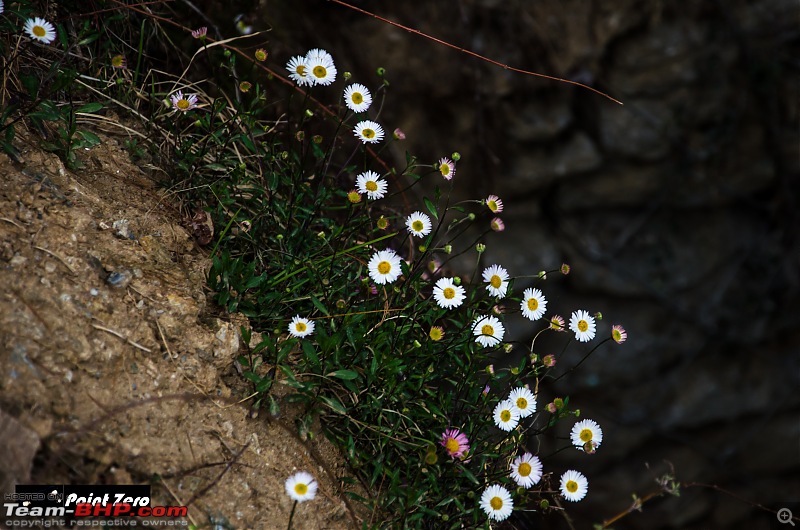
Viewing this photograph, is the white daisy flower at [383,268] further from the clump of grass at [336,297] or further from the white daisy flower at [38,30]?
the white daisy flower at [38,30]

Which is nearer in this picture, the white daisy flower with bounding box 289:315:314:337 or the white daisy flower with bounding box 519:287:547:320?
the white daisy flower with bounding box 289:315:314:337

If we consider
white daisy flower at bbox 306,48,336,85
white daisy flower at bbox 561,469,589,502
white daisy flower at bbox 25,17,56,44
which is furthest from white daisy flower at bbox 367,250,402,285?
white daisy flower at bbox 25,17,56,44

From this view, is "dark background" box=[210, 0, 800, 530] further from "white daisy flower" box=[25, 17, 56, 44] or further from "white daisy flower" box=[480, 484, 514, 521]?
"white daisy flower" box=[480, 484, 514, 521]

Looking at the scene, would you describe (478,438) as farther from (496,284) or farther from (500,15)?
(500,15)

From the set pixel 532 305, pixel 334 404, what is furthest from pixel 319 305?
pixel 532 305

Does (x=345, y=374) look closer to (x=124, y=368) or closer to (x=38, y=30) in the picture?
(x=124, y=368)

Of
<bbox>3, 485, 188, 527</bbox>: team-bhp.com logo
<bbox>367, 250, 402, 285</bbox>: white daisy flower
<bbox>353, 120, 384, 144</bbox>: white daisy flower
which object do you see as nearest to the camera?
<bbox>3, 485, 188, 527</bbox>: team-bhp.com logo

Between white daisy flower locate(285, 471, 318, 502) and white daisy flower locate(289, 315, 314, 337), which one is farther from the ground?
white daisy flower locate(289, 315, 314, 337)
